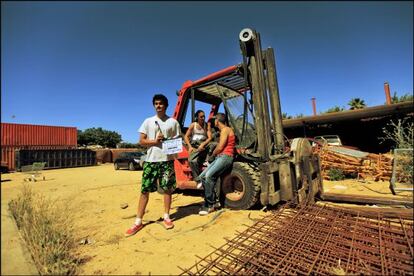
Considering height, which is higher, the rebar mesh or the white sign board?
the white sign board

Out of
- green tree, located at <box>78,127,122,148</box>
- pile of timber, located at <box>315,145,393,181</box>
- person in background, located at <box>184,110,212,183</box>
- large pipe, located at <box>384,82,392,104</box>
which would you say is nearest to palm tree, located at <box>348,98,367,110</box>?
large pipe, located at <box>384,82,392,104</box>

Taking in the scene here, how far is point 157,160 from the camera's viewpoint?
367cm

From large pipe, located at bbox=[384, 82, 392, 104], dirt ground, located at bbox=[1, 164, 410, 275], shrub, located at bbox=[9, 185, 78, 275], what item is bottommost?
dirt ground, located at bbox=[1, 164, 410, 275]

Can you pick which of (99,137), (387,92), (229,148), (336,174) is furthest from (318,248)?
(99,137)

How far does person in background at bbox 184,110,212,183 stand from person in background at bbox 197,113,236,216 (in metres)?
0.38

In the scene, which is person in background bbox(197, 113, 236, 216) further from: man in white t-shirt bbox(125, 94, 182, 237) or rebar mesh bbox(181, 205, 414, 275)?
rebar mesh bbox(181, 205, 414, 275)

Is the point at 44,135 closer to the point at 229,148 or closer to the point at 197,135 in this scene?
the point at 197,135

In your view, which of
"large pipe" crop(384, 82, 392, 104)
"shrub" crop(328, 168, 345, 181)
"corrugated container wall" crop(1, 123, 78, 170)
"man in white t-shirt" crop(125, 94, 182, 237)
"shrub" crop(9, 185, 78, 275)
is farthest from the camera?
"corrugated container wall" crop(1, 123, 78, 170)

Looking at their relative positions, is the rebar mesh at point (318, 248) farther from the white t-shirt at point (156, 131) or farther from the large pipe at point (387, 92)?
the large pipe at point (387, 92)

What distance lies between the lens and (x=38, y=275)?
2.12m

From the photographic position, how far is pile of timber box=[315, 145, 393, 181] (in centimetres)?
768

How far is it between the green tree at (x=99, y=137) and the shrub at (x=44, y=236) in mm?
41257

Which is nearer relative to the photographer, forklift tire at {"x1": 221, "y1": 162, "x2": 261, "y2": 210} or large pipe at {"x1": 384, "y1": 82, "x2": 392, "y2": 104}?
forklift tire at {"x1": 221, "y1": 162, "x2": 261, "y2": 210}

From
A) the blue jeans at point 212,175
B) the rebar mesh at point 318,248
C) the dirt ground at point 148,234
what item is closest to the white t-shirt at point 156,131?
the blue jeans at point 212,175
